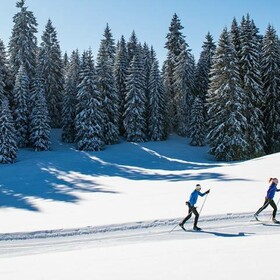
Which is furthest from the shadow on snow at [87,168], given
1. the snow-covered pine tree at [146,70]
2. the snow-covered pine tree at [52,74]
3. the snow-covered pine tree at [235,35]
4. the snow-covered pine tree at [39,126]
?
the snow-covered pine tree at [235,35]

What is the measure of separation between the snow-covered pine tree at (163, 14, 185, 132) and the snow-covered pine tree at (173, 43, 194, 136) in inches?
54.0

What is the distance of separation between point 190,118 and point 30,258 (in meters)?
43.8

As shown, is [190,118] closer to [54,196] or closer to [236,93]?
[236,93]

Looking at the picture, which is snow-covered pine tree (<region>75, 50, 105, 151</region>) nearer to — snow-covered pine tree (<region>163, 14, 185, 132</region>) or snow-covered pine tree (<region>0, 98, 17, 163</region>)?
snow-covered pine tree (<region>0, 98, 17, 163</region>)

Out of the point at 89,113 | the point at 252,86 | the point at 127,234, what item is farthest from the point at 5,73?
Result: the point at 127,234

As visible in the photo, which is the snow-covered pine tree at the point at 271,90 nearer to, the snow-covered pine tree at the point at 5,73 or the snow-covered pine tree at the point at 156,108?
the snow-covered pine tree at the point at 156,108

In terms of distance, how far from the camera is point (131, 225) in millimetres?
15031

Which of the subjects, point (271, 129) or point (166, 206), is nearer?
point (166, 206)

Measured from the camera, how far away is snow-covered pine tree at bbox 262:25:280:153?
43.9 m

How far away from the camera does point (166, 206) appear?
60.7 feet

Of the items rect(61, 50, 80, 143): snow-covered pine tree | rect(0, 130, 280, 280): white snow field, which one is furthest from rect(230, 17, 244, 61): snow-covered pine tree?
rect(61, 50, 80, 143): snow-covered pine tree

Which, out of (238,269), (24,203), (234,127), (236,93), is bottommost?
(24,203)

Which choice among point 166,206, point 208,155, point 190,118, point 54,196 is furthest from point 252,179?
point 190,118

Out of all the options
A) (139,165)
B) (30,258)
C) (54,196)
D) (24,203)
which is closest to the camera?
(30,258)
